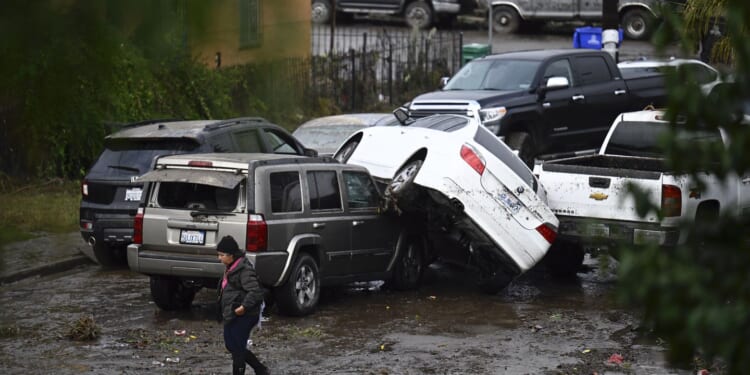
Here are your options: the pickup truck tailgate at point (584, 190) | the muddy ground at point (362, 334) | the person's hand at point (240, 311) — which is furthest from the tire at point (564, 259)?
the person's hand at point (240, 311)

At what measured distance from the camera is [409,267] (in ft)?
44.5

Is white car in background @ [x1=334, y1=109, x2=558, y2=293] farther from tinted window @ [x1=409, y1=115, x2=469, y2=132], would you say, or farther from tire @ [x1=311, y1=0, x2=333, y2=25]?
tire @ [x1=311, y1=0, x2=333, y2=25]

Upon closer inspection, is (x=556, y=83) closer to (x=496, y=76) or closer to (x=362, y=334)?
(x=496, y=76)

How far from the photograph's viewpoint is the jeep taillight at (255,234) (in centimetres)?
1117

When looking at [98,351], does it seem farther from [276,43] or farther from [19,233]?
[276,43]

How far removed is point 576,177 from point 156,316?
495cm

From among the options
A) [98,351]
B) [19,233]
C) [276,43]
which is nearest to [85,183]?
[98,351]

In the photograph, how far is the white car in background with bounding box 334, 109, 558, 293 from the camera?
12352 mm

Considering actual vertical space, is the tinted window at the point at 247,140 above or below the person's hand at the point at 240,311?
above

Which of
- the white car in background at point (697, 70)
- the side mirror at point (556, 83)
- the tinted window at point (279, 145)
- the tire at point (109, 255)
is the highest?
the white car in background at point (697, 70)

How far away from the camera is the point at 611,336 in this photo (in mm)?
10945

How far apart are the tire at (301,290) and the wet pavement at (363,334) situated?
14cm

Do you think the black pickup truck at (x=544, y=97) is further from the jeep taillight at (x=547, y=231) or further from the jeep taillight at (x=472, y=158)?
the jeep taillight at (x=547, y=231)

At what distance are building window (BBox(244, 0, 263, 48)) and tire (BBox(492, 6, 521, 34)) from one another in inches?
1364
